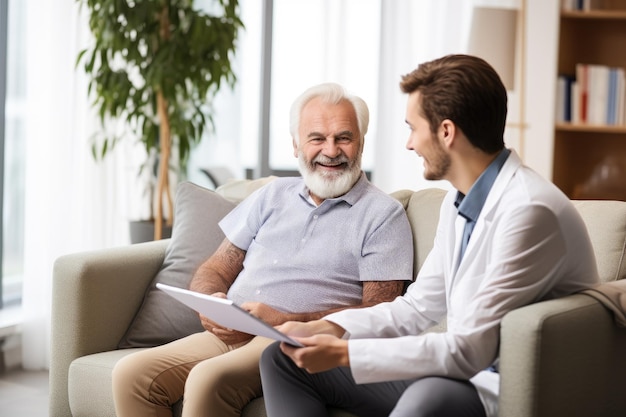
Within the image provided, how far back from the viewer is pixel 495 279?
5.75 feet

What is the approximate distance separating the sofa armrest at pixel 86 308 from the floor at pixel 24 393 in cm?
75

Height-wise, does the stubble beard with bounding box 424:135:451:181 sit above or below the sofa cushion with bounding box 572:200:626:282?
above

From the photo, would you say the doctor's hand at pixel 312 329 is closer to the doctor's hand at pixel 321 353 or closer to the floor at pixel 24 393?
the doctor's hand at pixel 321 353

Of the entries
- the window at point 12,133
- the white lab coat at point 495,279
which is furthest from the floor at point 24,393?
the white lab coat at point 495,279

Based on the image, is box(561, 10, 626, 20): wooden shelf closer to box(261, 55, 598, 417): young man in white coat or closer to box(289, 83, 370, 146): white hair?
box(289, 83, 370, 146): white hair

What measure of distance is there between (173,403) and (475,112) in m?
1.09

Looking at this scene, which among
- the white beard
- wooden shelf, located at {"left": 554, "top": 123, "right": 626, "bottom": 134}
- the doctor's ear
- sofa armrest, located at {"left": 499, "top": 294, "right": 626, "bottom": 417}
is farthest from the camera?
wooden shelf, located at {"left": 554, "top": 123, "right": 626, "bottom": 134}

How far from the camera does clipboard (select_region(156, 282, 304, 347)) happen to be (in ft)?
5.79

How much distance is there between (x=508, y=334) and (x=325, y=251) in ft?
2.60

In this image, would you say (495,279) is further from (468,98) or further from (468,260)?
(468,98)

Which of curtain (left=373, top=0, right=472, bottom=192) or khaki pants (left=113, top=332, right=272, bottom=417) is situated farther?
curtain (left=373, top=0, right=472, bottom=192)

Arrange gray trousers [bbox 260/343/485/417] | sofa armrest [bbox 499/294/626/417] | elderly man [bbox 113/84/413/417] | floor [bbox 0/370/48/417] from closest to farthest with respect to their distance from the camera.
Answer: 1. sofa armrest [bbox 499/294/626/417]
2. gray trousers [bbox 260/343/485/417]
3. elderly man [bbox 113/84/413/417]
4. floor [bbox 0/370/48/417]

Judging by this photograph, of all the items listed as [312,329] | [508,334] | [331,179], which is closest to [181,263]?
[331,179]

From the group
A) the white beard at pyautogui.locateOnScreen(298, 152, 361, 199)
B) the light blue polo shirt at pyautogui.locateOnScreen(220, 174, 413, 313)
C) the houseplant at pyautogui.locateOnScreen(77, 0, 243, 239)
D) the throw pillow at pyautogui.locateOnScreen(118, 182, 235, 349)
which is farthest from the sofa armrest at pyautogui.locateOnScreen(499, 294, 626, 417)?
the houseplant at pyautogui.locateOnScreen(77, 0, 243, 239)
